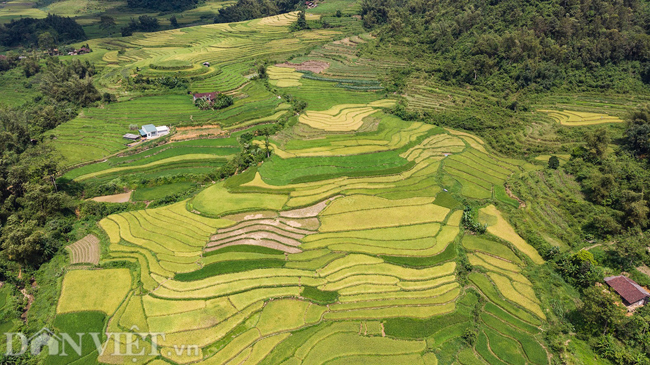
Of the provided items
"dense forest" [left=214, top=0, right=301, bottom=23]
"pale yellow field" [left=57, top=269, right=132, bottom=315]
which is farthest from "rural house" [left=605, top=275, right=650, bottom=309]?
"dense forest" [left=214, top=0, right=301, bottom=23]

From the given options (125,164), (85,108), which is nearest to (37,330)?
(125,164)

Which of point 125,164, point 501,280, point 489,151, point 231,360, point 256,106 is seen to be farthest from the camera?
point 256,106

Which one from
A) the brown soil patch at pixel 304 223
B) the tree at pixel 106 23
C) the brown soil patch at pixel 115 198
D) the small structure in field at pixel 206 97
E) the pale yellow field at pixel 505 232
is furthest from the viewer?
the tree at pixel 106 23

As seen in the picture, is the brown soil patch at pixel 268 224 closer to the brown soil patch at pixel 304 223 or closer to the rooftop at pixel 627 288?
the brown soil patch at pixel 304 223

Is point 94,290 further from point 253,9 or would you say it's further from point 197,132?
point 253,9

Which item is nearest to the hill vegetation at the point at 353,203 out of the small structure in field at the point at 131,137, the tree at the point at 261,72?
the small structure in field at the point at 131,137

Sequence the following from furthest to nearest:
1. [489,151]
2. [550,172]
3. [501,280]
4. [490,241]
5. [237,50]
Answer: [237,50], [489,151], [550,172], [490,241], [501,280]

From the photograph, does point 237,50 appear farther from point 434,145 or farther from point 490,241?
point 490,241
